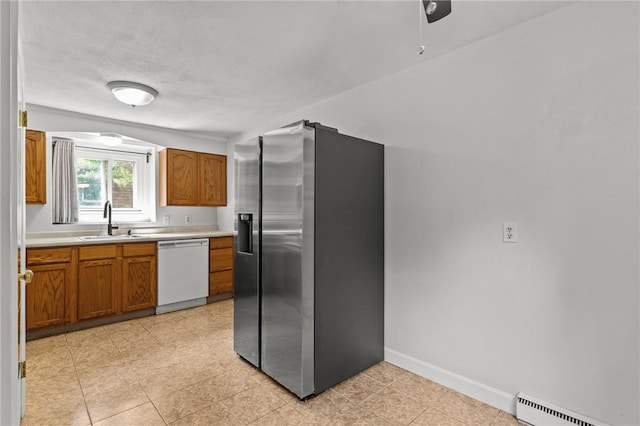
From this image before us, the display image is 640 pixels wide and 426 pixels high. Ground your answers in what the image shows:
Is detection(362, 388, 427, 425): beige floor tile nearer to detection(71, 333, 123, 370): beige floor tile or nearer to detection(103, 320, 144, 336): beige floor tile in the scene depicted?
detection(71, 333, 123, 370): beige floor tile

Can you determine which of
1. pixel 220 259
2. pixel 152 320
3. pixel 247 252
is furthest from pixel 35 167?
→ pixel 247 252

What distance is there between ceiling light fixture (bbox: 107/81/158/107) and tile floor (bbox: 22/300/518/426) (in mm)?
2316

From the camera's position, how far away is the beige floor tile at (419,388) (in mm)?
2158

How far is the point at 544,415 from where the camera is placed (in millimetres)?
1813

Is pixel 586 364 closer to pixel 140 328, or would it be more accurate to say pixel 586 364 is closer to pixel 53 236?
pixel 140 328

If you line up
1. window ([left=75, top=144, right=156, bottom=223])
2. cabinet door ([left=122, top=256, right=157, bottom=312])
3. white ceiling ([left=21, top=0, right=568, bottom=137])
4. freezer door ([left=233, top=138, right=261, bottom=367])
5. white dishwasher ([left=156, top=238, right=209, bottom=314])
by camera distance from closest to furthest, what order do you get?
white ceiling ([left=21, top=0, right=568, bottom=137]), freezer door ([left=233, top=138, right=261, bottom=367]), cabinet door ([left=122, top=256, right=157, bottom=312]), white dishwasher ([left=156, top=238, right=209, bottom=314]), window ([left=75, top=144, right=156, bottom=223])

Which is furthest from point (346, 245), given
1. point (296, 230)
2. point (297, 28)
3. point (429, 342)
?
point (297, 28)

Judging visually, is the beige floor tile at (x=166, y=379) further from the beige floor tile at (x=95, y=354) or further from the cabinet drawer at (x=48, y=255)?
the cabinet drawer at (x=48, y=255)

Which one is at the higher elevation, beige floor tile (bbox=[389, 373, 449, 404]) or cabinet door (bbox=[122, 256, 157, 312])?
cabinet door (bbox=[122, 256, 157, 312])

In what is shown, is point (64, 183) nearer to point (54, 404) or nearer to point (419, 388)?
point (54, 404)

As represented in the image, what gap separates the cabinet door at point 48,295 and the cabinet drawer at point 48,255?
42 mm

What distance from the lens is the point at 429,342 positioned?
2424 mm

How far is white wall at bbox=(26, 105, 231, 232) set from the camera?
3.57m

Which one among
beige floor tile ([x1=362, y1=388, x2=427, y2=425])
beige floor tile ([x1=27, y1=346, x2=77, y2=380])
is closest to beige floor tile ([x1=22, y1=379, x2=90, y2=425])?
beige floor tile ([x1=27, y1=346, x2=77, y2=380])
